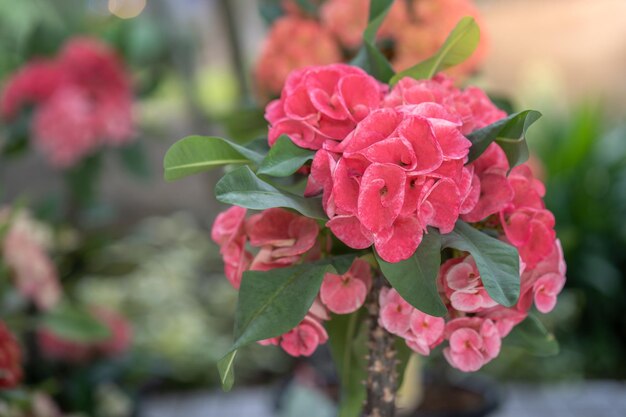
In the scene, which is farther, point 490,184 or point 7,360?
point 7,360

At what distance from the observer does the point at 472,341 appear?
0.57 meters

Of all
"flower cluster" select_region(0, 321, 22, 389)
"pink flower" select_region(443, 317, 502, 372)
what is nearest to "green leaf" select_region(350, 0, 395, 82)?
"pink flower" select_region(443, 317, 502, 372)

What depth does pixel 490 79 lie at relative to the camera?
12.4 feet

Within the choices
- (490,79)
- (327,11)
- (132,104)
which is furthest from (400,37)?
(490,79)

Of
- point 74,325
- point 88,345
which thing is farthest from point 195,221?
point 74,325

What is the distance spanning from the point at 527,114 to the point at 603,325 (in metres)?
1.97

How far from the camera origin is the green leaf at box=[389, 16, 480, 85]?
24.2 inches

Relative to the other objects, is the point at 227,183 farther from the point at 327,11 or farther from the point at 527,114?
the point at 327,11

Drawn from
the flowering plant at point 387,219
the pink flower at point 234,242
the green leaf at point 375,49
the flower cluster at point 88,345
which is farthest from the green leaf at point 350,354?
the flower cluster at point 88,345

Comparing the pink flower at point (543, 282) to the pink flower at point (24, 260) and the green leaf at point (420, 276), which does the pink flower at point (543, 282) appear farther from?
the pink flower at point (24, 260)

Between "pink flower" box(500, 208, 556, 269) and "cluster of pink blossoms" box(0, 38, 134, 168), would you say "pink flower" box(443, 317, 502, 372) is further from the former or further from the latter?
"cluster of pink blossoms" box(0, 38, 134, 168)

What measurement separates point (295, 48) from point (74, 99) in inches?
24.2

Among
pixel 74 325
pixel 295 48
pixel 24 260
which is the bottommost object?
pixel 74 325

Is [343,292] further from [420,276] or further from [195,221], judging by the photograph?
[195,221]
